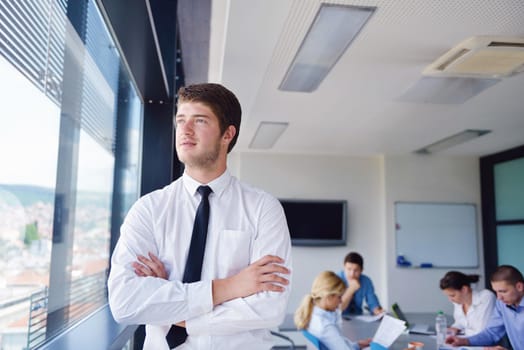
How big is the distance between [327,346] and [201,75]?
251 cm

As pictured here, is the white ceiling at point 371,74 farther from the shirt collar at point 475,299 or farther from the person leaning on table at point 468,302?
the shirt collar at point 475,299

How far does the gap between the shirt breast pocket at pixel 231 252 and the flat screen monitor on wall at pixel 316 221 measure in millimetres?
5312

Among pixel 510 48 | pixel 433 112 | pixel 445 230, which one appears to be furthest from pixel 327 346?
pixel 445 230

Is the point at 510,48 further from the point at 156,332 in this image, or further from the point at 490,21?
the point at 156,332

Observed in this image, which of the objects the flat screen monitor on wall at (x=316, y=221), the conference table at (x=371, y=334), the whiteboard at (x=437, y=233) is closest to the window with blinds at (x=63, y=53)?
the conference table at (x=371, y=334)

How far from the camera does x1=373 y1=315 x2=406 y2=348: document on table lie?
326 centimetres

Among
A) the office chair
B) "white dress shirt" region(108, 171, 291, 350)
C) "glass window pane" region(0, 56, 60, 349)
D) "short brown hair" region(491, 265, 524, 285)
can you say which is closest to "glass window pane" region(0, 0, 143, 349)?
"glass window pane" region(0, 56, 60, 349)

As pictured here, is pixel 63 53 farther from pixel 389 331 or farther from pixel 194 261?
pixel 389 331

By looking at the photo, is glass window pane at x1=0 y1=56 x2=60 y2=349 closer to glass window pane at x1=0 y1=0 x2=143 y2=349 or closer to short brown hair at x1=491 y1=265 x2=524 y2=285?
glass window pane at x1=0 y1=0 x2=143 y2=349

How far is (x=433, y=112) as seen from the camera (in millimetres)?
4715

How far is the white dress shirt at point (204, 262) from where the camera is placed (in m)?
1.35

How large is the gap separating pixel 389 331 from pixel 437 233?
161 inches

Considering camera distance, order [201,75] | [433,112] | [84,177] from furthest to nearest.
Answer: [433,112], [201,75], [84,177]

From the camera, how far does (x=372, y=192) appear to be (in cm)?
718
